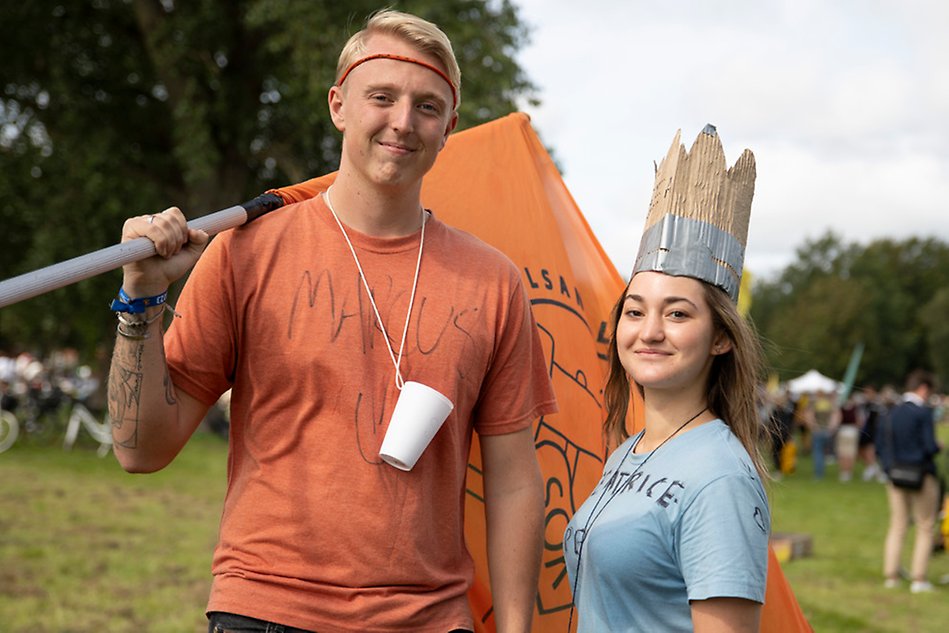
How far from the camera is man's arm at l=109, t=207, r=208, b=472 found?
197 cm

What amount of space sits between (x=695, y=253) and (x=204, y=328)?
1090 mm

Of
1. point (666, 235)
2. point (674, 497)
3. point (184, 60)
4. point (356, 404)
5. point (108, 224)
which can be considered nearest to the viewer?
point (674, 497)

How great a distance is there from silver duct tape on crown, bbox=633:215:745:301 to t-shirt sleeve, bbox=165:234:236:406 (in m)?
0.94

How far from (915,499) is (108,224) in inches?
561

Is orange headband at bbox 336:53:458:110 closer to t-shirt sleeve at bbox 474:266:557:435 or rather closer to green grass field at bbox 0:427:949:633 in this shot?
t-shirt sleeve at bbox 474:266:557:435

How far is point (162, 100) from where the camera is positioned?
59.8ft

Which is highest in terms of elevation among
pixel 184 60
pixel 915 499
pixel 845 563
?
pixel 184 60

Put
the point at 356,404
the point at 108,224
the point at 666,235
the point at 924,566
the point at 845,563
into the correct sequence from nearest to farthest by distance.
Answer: the point at 356,404, the point at 666,235, the point at 924,566, the point at 845,563, the point at 108,224

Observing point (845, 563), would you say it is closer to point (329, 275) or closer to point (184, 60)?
point (329, 275)

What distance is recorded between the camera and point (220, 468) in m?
16.0

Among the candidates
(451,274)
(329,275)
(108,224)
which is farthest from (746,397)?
(108,224)

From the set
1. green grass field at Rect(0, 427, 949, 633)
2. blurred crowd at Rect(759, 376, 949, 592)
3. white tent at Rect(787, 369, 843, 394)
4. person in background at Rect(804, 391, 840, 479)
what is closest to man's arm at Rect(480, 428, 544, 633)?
blurred crowd at Rect(759, 376, 949, 592)

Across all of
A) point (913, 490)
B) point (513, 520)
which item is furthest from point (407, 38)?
point (913, 490)

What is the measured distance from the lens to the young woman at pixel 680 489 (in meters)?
1.87
